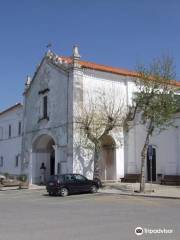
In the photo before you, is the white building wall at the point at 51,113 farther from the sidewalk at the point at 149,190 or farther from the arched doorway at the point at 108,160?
the sidewalk at the point at 149,190

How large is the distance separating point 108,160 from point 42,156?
760 centimetres

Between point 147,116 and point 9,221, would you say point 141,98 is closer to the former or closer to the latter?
point 147,116

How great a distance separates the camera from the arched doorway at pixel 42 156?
4412 centimetres

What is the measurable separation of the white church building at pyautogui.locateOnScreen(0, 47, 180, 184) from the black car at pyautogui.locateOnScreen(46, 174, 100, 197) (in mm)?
7689

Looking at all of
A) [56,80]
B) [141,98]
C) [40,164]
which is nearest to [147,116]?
[141,98]

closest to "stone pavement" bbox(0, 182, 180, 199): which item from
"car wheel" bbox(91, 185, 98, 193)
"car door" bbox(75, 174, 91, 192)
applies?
"car wheel" bbox(91, 185, 98, 193)

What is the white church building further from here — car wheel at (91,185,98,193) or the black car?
the black car

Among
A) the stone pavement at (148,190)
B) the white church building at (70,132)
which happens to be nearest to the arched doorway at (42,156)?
the white church building at (70,132)

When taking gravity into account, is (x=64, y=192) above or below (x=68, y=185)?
below

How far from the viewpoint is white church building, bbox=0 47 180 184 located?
37.4 metres

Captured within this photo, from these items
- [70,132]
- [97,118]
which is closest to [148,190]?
[97,118]

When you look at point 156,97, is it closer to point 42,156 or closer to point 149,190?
point 149,190

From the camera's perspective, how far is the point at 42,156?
45031mm

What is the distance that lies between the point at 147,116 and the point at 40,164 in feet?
57.3
